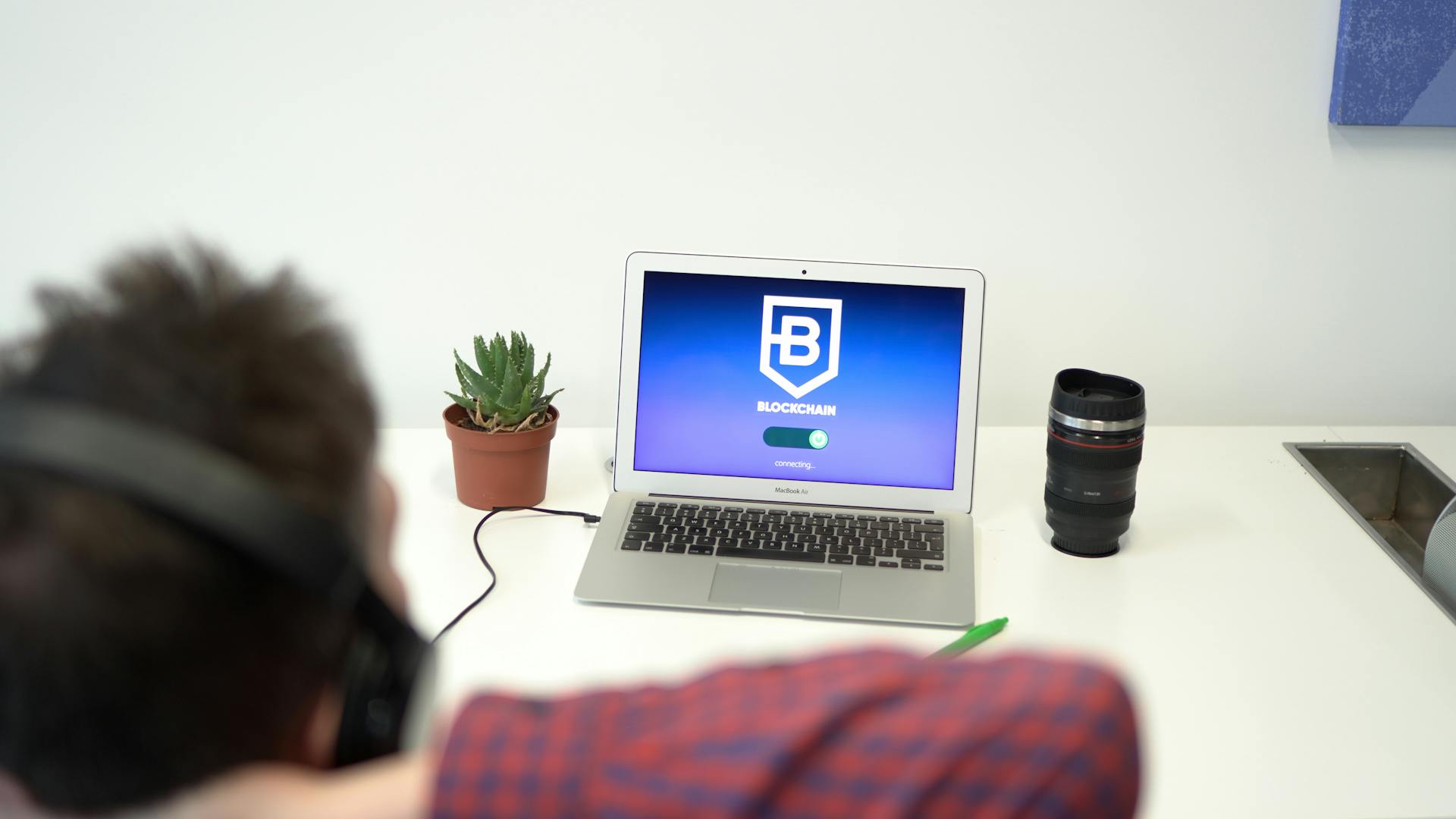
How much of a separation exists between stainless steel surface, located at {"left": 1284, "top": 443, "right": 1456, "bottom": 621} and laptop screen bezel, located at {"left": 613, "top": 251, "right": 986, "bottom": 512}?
0.50m

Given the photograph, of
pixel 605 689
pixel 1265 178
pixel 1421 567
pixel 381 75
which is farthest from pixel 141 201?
pixel 1421 567

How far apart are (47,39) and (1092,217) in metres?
1.29

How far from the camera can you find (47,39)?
A: 4.41ft

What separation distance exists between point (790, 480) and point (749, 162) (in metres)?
0.42

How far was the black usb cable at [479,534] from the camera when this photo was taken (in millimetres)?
1041

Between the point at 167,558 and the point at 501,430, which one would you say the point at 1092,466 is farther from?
the point at 167,558

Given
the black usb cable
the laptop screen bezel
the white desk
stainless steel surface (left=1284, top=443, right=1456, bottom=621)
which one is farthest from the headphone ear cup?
stainless steel surface (left=1284, top=443, right=1456, bottom=621)

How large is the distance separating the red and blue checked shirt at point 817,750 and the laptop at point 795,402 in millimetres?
798

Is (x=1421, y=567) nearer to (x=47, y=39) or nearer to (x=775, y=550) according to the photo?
(x=775, y=550)

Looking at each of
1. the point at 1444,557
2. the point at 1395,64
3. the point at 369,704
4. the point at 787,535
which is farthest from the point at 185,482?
the point at 1395,64

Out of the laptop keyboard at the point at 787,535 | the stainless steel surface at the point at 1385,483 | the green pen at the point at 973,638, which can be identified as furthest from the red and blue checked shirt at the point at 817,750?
the stainless steel surface at the point at 1385,483

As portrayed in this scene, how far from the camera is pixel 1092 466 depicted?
1.15 m

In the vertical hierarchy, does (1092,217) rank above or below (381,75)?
below

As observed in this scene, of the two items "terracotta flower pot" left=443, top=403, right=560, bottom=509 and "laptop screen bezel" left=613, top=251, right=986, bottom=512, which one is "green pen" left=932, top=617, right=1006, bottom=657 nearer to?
"laptop screen bezel" left=613, top=251, right=986, bottom=512
